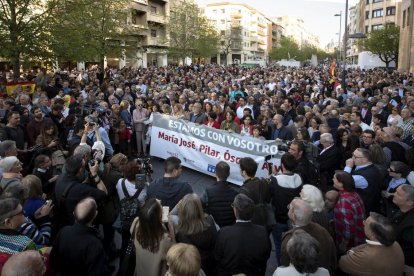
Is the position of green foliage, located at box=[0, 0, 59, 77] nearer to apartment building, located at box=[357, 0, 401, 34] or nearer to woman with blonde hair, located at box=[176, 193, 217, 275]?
woman with blonde hair, located at box=[176, 193, 217, 275]

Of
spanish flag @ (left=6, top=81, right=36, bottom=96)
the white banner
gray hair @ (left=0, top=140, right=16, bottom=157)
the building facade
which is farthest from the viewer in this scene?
the building facade

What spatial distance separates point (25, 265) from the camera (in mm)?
2613

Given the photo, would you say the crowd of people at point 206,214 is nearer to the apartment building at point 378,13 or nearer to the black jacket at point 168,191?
the black jacket at point 168,191

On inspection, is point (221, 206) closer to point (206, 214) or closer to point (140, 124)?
point (206, 214)

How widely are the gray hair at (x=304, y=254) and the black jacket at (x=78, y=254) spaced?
1713mm

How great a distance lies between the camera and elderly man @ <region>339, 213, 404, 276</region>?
10.4ft

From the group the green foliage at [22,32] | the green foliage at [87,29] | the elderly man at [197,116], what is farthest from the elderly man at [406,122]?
the green foliage at [22,32]

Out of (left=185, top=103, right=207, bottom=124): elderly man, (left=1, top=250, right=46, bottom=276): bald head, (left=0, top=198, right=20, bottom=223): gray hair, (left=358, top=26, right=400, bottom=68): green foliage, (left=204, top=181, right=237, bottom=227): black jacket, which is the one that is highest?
(left=358, top=26, right=400, bottom=68): green foliage

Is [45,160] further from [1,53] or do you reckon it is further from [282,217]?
[1,53]

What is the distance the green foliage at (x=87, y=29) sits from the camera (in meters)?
15.5

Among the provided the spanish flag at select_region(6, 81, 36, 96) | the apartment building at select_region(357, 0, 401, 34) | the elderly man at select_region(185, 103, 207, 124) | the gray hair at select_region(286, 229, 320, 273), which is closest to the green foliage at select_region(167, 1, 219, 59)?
the spanish flag at select_region(6, 81, 36, 96)

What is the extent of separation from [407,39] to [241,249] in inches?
1762

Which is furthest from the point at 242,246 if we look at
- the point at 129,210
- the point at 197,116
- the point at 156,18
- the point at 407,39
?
the point at 156,18

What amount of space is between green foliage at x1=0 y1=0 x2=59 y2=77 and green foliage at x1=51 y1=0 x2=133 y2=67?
0.50 meters
